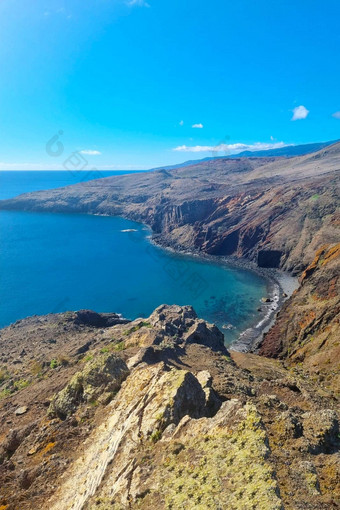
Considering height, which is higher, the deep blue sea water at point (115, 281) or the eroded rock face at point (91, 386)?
the eroded rock face at point (91, 386)

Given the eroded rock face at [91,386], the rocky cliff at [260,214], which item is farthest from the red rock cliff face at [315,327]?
the rocky cliff at [260,214]

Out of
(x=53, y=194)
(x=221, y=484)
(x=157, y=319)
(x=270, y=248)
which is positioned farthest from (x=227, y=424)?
(x=53, y=194)

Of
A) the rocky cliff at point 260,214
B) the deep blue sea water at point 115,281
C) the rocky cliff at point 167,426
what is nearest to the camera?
the rocky cliff at point 167,426

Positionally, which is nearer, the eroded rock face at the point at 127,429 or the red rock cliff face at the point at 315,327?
the eroded rock face at the point at 127,429

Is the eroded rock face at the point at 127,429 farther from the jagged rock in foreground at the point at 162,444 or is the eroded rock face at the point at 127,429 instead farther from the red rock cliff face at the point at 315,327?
the red rock cliff face at the point at 315,327

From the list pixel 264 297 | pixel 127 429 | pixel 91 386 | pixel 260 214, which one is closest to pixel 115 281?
pixel 264 297

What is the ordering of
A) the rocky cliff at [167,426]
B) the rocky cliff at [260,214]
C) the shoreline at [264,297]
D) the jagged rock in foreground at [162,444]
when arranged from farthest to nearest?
the rocky cliff at [260,214] < the shoreline at [264,297] < the rocky cliff at [167,426] < the jagged rock in foreground at [162,444]
